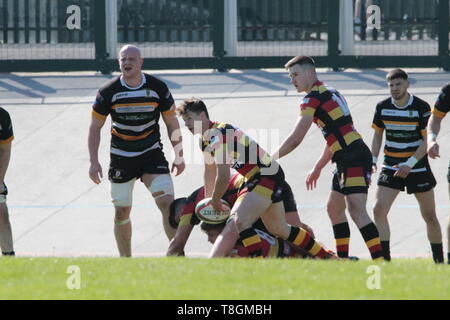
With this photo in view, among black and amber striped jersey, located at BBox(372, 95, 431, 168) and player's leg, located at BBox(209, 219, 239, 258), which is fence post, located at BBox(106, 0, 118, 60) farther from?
player's leg, located at BBox(209, 219, 239, 258)

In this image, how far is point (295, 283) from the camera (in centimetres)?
889

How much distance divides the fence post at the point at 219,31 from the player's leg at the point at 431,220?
395 inches

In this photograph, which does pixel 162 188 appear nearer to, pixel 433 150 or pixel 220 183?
pixel 220 183

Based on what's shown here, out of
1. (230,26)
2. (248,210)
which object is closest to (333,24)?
(230,26)

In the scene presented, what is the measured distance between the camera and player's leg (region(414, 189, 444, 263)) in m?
12.1

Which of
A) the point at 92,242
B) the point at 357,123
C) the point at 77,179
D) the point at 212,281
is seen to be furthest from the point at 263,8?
the point at 212,281

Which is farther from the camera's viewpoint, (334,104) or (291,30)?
(291,30)

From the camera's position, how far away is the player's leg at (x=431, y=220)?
12.1 meters

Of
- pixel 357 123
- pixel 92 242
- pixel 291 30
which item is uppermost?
pixel 291 30

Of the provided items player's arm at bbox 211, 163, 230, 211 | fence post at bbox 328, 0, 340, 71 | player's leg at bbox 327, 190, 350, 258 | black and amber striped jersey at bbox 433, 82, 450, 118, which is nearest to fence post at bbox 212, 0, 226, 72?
fence post at bbox 328, 0, 340, 71

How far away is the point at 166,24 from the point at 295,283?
43.7ft

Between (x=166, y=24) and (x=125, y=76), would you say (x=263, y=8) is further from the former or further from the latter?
(x=125, y=76)

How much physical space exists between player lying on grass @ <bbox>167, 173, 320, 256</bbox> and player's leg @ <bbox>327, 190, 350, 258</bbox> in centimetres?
32

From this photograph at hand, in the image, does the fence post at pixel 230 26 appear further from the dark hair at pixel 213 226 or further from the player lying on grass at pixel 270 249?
the player lying on grass at pixel 270 249
